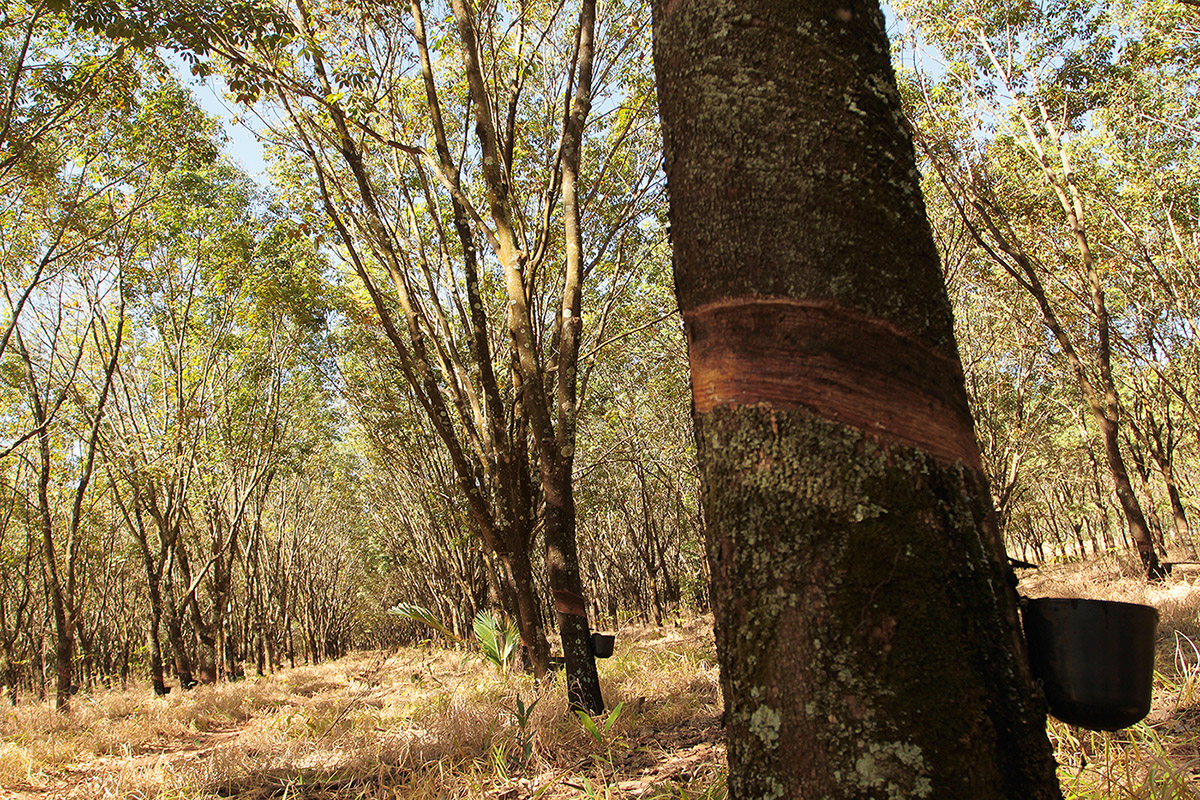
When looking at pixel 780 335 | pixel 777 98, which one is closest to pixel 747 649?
pixel 780 335

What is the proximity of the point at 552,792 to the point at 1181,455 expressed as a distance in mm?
26101


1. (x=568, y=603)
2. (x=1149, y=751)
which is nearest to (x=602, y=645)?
(x=568, y=603)

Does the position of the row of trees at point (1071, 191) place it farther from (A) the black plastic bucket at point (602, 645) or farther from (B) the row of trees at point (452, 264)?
(A) the black plastic bucket at point (602, 645)

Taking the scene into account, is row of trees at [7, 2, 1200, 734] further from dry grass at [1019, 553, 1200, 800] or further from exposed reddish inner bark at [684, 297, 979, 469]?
exposed reddish inner bark at [684, 297, 979, 469]

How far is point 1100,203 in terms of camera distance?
11008mm

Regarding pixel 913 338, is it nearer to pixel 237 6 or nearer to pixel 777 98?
pixel 777 98

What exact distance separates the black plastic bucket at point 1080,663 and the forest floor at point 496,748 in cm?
142

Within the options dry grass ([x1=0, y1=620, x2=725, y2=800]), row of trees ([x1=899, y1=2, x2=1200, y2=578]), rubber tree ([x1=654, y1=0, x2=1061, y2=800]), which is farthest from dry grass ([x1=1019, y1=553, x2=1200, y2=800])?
row of trees ([x1=899, y1=2, x2=1200, y2=578])

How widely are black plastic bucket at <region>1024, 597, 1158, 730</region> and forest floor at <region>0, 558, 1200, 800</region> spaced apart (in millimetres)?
1416

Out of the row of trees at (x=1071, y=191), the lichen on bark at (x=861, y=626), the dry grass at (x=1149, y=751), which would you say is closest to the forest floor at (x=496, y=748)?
the dry grass at (x=1149, y=751)

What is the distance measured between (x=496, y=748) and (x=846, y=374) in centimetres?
340

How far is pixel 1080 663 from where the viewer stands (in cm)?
120

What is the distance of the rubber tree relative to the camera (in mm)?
989

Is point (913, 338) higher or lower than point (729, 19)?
lower
